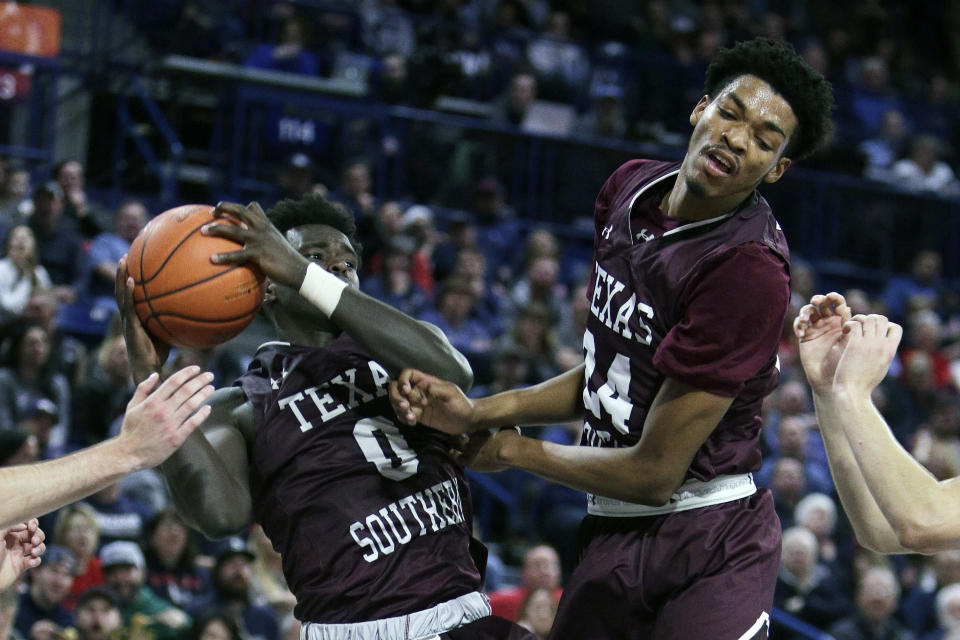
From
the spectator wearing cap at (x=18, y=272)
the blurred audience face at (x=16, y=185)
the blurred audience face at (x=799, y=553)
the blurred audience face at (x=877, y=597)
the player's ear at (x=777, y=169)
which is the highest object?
the player's ear at (x=777, y=169)

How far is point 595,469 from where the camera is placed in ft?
12.1

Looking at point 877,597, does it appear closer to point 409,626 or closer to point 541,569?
point 541,569

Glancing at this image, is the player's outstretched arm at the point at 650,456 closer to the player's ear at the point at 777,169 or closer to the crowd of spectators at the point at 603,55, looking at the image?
the player's ear at the point at 777,169

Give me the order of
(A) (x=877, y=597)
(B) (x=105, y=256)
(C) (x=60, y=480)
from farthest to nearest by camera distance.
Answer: (B) (x=105, y=256) < (A) (x=877, y=597) < (C) (x=60, y=480)

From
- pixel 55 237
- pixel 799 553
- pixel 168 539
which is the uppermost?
pixel 55 237

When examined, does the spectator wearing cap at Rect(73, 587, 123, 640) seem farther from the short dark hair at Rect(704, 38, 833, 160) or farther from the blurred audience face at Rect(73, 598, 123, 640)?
the short dark hair at Rect(704, 38, 833, 160)

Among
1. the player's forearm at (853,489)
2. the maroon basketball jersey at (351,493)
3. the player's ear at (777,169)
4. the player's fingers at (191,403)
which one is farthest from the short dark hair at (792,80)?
the player's fingers at (191,403)

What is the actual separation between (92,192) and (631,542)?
28.0 feet

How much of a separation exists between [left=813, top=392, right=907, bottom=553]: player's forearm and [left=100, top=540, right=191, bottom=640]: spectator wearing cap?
4.19 metres

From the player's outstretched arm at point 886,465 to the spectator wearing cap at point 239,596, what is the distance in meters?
4.37

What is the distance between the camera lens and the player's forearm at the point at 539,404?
3908mm

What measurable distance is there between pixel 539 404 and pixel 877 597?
18.2ft

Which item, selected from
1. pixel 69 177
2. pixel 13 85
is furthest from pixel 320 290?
pixel 13 85

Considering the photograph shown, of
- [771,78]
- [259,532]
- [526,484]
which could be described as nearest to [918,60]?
[526,484]
